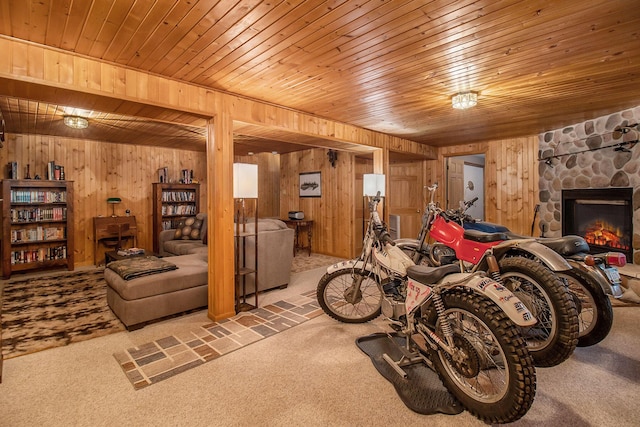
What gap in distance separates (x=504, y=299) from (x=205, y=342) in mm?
2278

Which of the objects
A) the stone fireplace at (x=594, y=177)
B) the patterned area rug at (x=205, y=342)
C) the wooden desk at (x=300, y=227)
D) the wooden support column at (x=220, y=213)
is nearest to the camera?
the patterned area rug at (x=205, y=342)

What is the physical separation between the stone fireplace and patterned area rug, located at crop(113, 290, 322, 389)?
4.13 meters

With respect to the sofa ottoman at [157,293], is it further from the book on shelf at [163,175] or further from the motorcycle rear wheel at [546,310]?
the book on shelf at [163,175]

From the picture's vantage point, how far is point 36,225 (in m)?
5.20

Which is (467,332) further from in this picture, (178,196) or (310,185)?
(178,196)

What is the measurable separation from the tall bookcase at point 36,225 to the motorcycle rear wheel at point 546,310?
6242 millimetres

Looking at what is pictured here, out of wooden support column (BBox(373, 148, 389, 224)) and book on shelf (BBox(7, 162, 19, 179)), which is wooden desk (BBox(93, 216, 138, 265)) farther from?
wooden support column (BBox(373, 148, 389, 224))

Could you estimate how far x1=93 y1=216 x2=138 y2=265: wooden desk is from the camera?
18.4 ft

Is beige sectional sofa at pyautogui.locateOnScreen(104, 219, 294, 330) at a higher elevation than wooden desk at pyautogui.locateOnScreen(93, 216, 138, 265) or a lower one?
lower

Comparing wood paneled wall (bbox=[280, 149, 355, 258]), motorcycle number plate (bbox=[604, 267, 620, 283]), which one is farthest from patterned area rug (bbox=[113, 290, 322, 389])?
wood paneled wall (bbox=[280, 149, 355, 258])

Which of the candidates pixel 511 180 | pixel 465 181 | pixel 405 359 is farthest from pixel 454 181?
pixel 405 359

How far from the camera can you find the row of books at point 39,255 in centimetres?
487

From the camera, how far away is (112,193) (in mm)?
6031

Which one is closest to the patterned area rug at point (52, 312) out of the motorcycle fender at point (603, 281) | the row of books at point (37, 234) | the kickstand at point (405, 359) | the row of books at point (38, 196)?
the row of books at point (37, 234)
